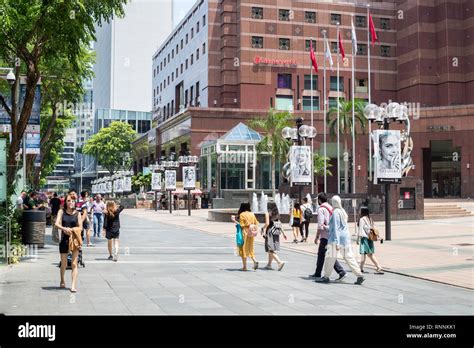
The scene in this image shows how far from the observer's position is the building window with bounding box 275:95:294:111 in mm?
73375

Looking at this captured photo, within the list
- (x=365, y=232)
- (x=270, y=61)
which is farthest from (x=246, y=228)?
(x=270, y=61)

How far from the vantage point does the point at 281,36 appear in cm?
7281

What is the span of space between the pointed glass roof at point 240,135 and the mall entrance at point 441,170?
2289 cm

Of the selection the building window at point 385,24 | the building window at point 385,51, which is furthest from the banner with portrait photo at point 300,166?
the building window at point 385,24

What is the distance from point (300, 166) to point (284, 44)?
4628cm

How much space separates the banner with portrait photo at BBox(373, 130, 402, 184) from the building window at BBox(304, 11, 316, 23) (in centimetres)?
5278

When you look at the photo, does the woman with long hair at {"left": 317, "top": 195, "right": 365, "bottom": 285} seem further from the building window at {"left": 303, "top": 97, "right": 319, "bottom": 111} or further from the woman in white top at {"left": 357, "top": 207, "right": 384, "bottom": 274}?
the building window at {"left": 303, "top": 97, "right": 319, "bottom": 111}

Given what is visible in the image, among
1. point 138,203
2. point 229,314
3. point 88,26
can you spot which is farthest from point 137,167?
point 229,314

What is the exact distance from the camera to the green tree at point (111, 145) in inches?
3780

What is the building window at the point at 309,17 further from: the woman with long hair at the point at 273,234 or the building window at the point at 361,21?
→ the woman with long hair at the point at 273,234

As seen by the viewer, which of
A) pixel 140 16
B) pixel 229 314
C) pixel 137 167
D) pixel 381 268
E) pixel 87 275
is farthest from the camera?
pixel 140 16

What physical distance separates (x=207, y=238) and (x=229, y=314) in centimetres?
1603

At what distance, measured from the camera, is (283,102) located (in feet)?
242
